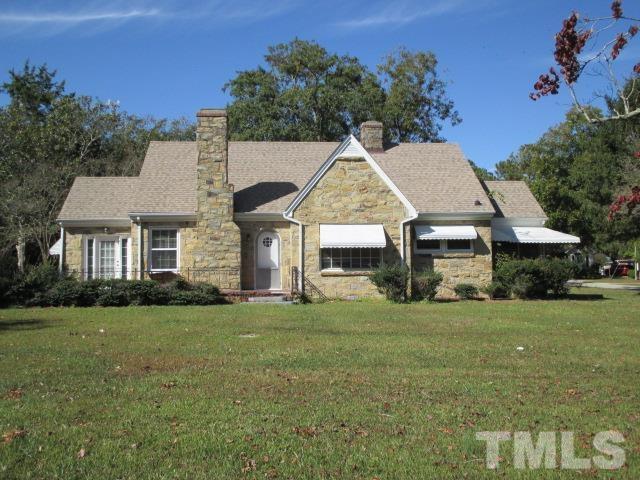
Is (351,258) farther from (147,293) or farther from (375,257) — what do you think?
(147,293)

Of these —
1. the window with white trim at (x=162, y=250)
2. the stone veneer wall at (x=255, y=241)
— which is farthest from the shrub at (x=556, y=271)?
the window with white trim at (x=162, y=250)

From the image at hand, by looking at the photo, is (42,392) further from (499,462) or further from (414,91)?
(414,91)

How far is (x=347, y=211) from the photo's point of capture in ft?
77.7

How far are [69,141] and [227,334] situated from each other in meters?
27.9

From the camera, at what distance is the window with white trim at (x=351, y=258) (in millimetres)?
23891

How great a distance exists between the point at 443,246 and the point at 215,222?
8.61 metres

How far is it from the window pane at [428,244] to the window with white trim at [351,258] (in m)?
1.85

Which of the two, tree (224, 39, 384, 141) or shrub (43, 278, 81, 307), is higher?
tree (224, 39, 384, 141)

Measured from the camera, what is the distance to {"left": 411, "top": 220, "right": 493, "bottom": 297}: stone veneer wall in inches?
969

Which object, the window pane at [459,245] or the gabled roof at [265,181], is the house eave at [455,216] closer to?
the gabled roof at [265,181]

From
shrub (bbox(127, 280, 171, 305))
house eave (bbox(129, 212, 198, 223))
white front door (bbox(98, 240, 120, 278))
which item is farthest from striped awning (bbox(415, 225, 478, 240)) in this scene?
white front door (bbox(98, 240, 120, 278))

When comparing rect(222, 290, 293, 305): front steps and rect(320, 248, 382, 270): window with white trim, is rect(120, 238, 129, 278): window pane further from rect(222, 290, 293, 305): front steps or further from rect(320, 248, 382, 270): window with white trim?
rect(320, 248, 382, 270): window with white trim

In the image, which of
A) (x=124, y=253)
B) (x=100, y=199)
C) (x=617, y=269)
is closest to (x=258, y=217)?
(x=124, y=253)

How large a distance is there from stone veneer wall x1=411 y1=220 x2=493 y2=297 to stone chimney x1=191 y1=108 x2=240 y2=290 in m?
6.82
